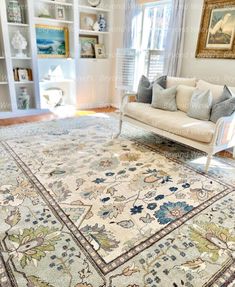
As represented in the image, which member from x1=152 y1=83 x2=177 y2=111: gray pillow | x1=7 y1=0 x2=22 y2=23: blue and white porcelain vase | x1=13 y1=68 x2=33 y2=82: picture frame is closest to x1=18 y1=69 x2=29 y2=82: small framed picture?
x1=13 y1=68 x2=33 y2=82: picture frame

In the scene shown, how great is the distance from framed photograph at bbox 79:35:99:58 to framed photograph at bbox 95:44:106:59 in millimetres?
70

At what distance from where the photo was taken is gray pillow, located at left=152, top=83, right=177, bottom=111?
10.00 ft

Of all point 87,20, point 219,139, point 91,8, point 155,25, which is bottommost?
point 219,139

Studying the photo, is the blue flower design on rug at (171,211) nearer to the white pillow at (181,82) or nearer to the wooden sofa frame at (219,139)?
the wooden sofa frame at (219,139)

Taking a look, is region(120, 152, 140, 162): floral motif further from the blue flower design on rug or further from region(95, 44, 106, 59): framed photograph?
region(95, 44, 106, 59): framed photograph

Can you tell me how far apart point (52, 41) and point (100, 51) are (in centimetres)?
101

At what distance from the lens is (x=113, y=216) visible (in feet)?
5.71

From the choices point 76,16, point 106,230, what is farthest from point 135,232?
point 76,16

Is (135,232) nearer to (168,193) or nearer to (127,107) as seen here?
(168,193)

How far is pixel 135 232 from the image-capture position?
159 centimetres

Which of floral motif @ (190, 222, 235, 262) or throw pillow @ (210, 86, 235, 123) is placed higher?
throw pillow @ (210, 86, 235, 123)

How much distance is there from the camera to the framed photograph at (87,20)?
4.50 metres

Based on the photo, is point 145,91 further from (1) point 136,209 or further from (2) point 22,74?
(2) point 22,74

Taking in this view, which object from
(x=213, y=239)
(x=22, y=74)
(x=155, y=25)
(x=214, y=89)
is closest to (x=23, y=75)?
(x=22, y=74)
